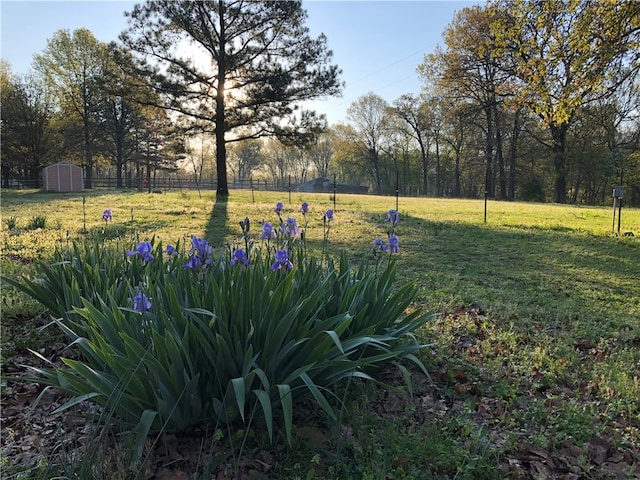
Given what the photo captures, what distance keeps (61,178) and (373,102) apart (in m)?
36.1

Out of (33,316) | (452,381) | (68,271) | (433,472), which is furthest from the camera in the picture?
(33,316)

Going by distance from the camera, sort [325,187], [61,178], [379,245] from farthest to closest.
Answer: [325,187] → [61,178] → [379,245]

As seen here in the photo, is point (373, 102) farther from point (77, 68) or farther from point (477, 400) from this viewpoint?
point (477, 400)

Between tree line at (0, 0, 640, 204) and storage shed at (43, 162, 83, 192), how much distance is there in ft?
16.9

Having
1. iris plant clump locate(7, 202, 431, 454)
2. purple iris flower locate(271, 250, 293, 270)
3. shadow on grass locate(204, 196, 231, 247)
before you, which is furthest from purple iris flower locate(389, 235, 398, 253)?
shadow on grass locate(204, 196, 231, 247)

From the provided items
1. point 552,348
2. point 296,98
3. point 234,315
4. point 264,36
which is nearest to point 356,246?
point 552,348

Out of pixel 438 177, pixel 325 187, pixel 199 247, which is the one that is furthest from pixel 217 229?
pixel 325 187

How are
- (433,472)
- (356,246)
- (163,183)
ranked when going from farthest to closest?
(163,183) → (356,246) → (433,472)

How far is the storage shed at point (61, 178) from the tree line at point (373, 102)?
203 inches

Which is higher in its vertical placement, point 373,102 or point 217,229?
point 373,102

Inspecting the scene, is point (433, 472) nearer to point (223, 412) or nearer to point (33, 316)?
point (223, 412)

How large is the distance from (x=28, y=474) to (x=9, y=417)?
25.6 inches

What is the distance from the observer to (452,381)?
2732 millimetres

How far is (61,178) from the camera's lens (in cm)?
2652
